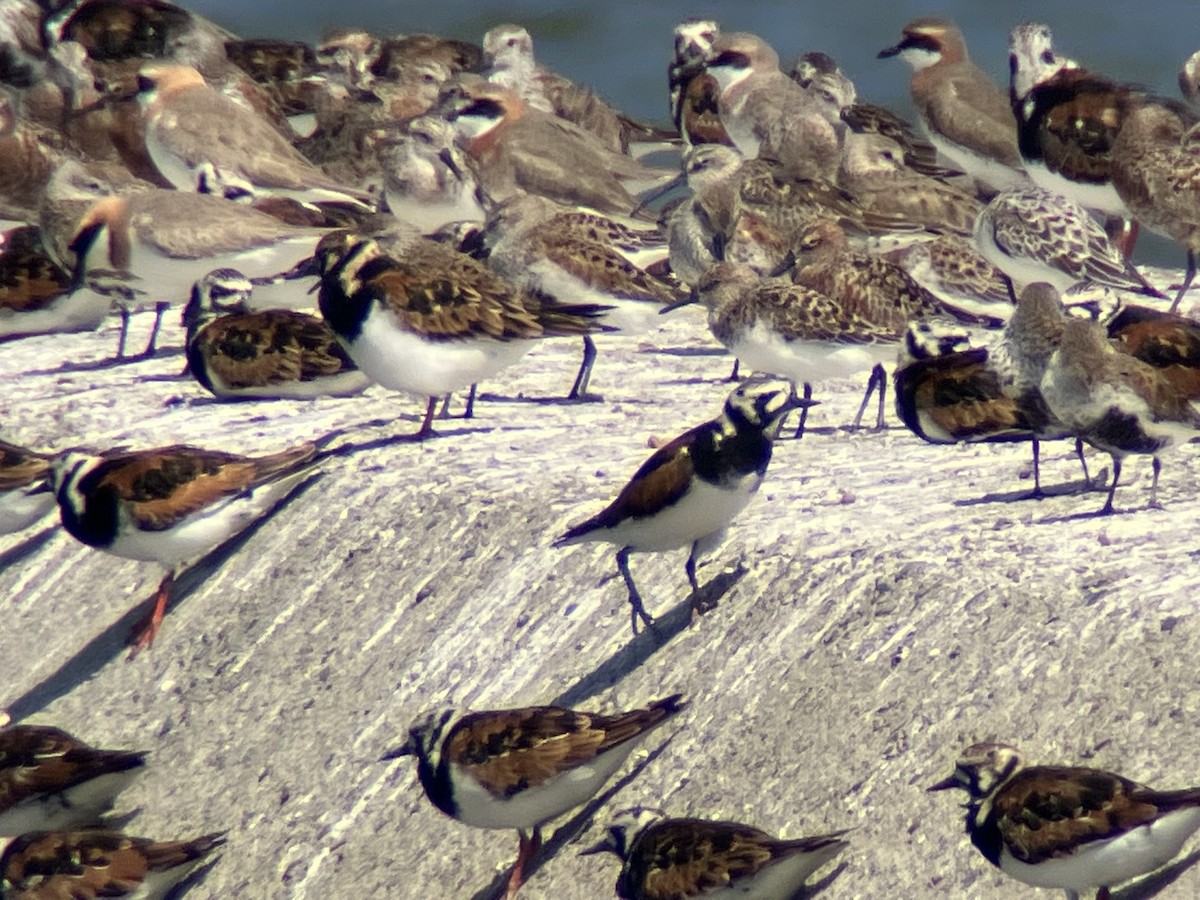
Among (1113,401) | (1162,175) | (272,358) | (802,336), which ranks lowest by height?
(272,358)

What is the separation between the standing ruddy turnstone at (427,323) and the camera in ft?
36.6

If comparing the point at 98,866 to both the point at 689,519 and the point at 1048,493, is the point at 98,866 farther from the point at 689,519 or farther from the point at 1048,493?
the point at 1048,493

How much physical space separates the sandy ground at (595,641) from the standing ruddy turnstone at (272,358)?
160mm

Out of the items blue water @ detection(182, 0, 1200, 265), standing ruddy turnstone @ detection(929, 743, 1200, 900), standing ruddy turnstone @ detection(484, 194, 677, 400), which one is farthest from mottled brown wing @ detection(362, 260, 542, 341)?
blue water @ detection(182, 0, 1200, 265)

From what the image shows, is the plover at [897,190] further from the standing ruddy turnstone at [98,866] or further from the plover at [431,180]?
the standing ruddy turnstone at [98,866]

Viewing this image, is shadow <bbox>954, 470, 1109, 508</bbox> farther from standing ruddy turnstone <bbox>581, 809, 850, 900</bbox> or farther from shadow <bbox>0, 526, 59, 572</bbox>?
shadow <bbox>0, 526, 59, 572</bbox>

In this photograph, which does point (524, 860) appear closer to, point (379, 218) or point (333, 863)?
point (333, 863)

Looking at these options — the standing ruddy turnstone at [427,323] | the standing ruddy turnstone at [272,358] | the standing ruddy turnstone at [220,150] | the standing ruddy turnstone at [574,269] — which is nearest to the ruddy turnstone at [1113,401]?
the standing ruddy turnstone at [427,323]

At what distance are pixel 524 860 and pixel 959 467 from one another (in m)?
3.27

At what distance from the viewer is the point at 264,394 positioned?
481 inches

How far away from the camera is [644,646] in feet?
30.3

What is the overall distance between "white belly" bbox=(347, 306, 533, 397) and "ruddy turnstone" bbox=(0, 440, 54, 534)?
1707 millimetres

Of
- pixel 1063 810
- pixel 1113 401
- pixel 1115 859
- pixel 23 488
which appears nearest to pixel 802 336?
pixel 1113 401

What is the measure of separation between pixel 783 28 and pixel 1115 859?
105ft
